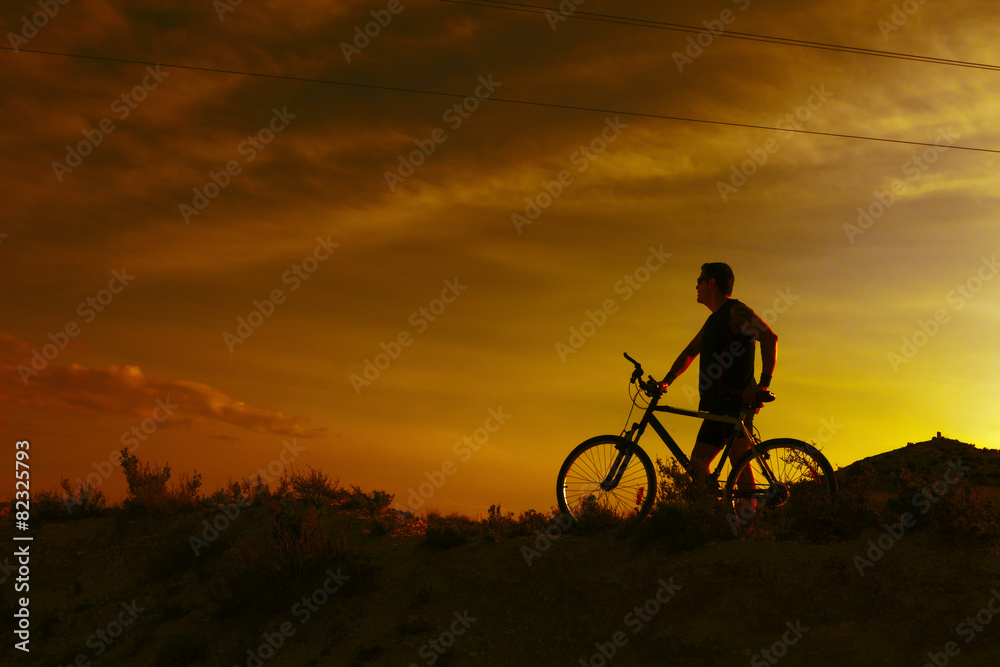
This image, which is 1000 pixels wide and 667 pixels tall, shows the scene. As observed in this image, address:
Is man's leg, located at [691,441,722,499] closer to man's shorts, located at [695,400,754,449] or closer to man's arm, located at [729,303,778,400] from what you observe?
man's shorts, located at [695,400,754,449]

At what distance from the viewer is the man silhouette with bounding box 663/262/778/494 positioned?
8.67m

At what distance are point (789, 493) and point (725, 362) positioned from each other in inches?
63.8

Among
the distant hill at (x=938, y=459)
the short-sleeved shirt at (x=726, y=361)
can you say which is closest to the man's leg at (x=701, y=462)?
the short-sleeved shirt at (x=726, y=361)

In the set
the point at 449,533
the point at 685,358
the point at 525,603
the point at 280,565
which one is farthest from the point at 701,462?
the point at 280,565

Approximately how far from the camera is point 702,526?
335 inches

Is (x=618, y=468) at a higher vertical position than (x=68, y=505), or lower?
higher

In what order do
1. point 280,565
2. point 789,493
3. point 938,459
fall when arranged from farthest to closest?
point 938,459
point 280,565
point 789,493

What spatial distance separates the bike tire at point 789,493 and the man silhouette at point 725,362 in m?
0.17

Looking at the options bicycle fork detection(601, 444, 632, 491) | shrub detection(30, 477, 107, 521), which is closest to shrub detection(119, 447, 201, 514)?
shrub detection(30, 477, 107, 521)

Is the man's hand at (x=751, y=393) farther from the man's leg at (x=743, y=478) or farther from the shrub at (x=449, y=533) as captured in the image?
the shrub at (x=449, y=533)

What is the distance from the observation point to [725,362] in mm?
8969

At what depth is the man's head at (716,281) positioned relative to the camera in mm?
9117

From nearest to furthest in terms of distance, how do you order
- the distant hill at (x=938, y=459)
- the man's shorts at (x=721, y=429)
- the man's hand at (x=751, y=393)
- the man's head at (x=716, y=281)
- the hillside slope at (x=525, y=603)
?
the hillside slope at (x=525, y=603) < the man's hand at (x=751, y=393) < the man's shorts at (x=721, y=429) < the man's head at (x=716, y=281) < the distant hill at (x=938, y=459)

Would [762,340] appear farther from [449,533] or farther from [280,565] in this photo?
[280,565]
